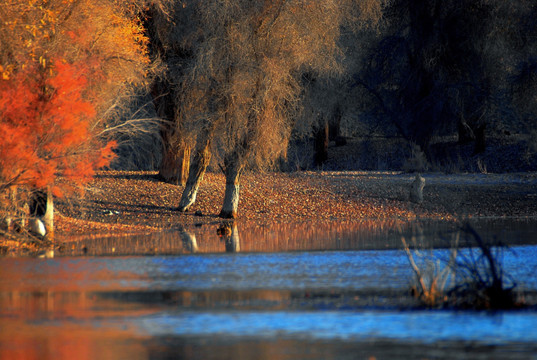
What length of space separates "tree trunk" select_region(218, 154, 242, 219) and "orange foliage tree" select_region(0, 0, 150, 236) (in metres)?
6.49

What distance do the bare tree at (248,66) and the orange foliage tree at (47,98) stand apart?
14.0ft

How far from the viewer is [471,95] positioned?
130 ft

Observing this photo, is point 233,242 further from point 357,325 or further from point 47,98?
point 357,325

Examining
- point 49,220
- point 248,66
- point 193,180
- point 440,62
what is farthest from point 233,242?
point 440,62

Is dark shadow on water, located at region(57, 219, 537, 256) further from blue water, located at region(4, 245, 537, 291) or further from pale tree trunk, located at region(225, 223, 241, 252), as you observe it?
blue water, located at region(4, 245, 537, 291)

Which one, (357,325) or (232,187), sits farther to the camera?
(232,187)

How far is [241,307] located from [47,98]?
1105 centimetres

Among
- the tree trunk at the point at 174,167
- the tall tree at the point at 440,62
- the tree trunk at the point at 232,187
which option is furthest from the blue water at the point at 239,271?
the tall tree at the point at 440,62

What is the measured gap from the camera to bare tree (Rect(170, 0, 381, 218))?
26.4 m

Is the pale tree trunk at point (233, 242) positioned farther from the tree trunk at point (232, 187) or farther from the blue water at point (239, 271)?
the tree trunk at point (232, 187)

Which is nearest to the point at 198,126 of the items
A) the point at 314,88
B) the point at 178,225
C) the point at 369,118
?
the point at 178,225

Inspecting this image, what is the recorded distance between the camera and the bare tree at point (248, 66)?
2639 cm

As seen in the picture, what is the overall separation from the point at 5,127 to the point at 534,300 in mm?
13511

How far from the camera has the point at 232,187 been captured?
29453mm
